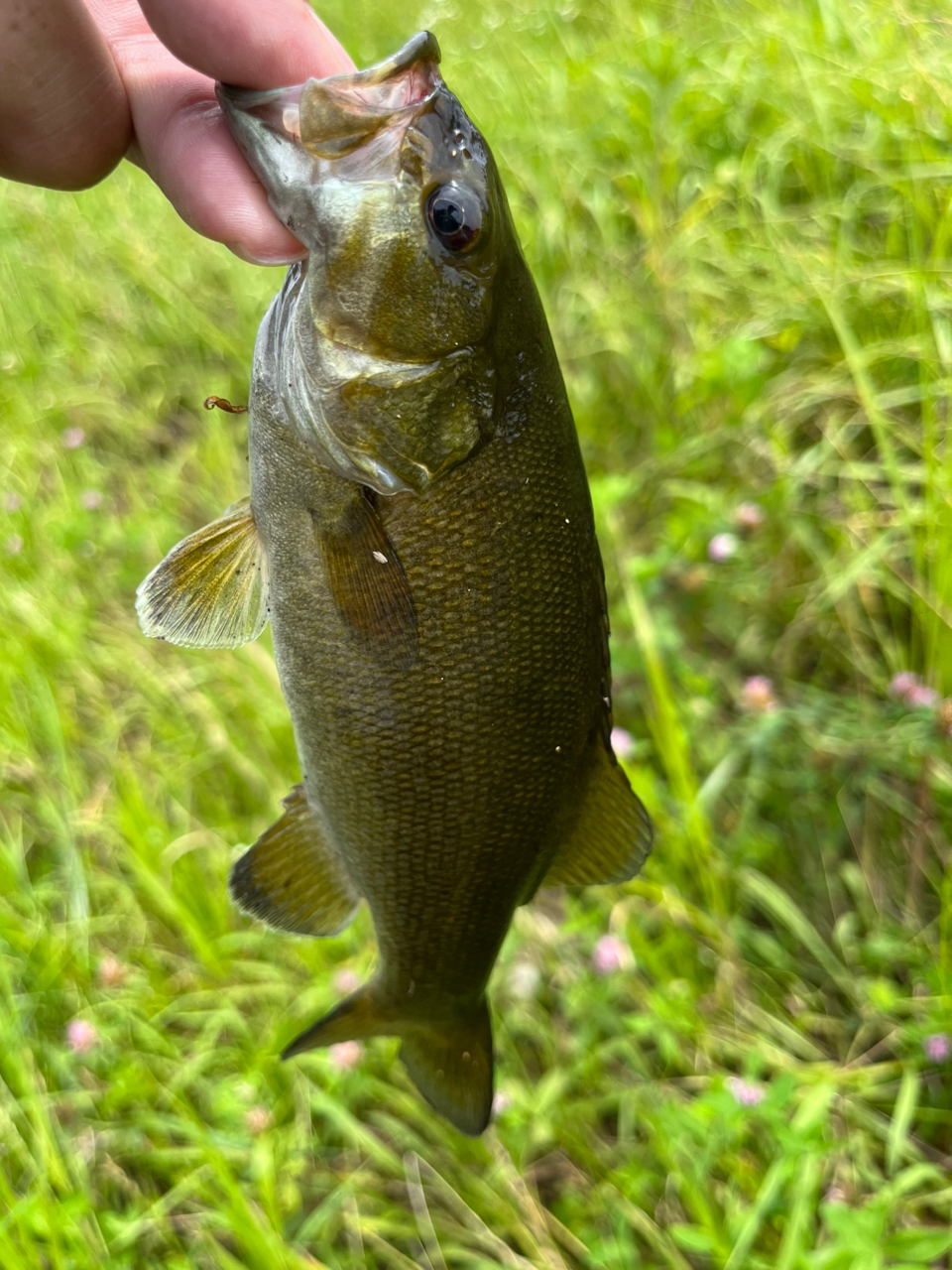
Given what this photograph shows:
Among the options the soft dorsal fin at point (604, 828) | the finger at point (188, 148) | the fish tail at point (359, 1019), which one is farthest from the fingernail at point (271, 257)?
the fish tail at point (359, 1019)

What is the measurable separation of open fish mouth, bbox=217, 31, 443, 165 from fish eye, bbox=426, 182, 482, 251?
0.09m

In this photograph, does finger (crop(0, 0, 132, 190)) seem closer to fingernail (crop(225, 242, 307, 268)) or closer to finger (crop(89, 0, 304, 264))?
finger (crop(89, 0, 304, 264))

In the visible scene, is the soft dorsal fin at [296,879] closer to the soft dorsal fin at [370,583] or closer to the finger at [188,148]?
the soft dorsal fin at [370,583]

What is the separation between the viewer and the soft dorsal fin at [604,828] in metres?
1.18

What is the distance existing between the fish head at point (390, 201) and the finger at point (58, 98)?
427 millimetres

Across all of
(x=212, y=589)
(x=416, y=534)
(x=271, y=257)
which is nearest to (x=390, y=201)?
(x=271, y=257)

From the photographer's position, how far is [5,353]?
12.6 ft

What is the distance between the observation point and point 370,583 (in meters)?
1.03

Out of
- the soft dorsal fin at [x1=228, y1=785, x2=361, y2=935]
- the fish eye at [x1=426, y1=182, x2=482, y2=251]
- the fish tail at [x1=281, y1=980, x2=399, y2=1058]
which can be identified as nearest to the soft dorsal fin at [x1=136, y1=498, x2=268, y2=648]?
the soft dorsal fin at [x1=228, y1=785, x2=361, y2=935]

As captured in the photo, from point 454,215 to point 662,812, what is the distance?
4.33ft

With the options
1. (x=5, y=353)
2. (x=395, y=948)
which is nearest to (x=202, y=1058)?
(x=395, y=948)

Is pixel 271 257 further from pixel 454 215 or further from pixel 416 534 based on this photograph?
pixel 416 534

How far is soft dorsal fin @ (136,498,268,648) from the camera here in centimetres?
112

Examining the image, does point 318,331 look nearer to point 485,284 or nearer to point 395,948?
point 485,284
